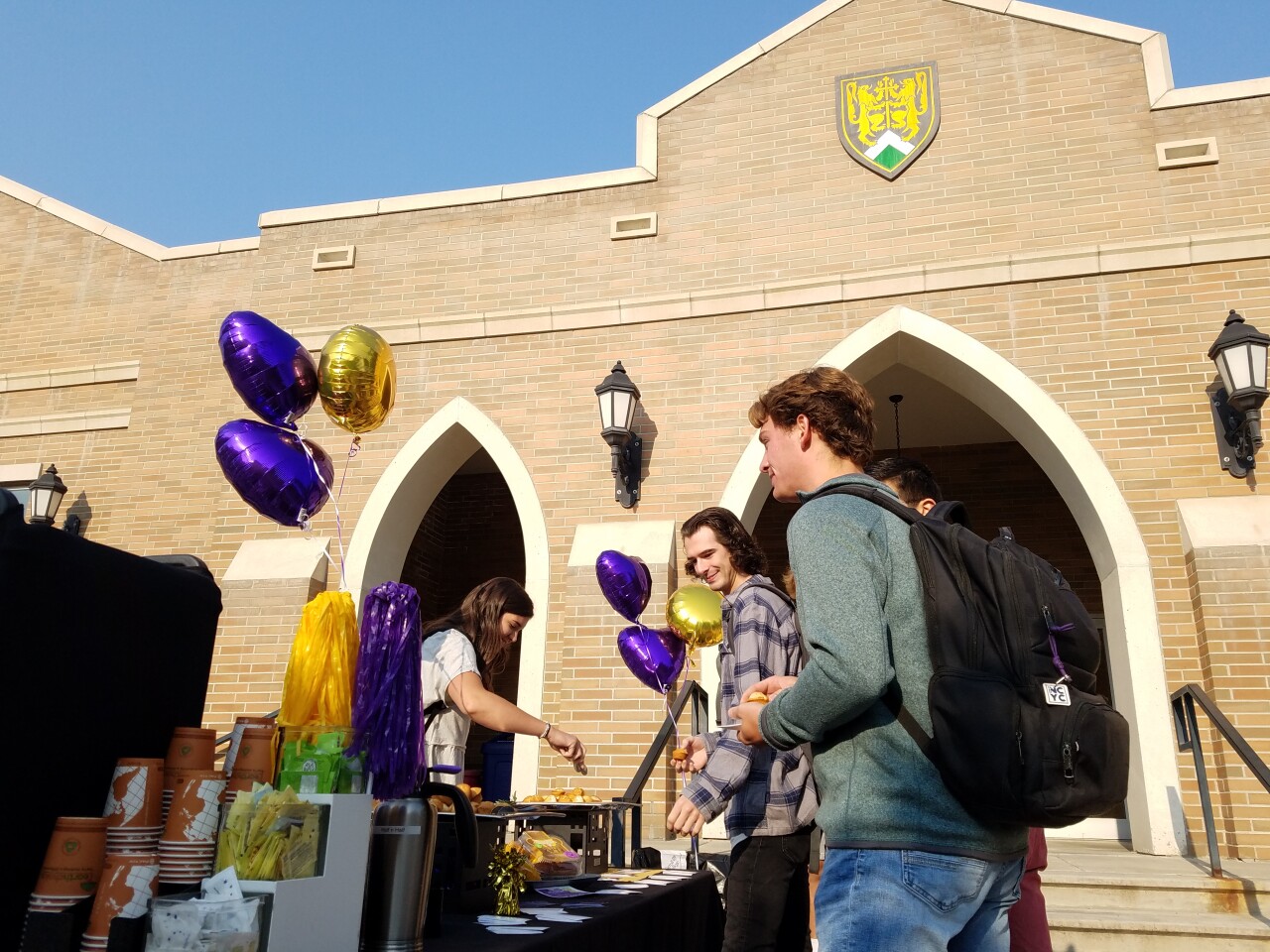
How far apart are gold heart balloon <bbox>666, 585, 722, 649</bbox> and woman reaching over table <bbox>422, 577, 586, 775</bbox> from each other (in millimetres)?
1454

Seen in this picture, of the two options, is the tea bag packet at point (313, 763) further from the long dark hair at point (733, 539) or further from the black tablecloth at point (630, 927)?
the long dark hair at point (733, 539)

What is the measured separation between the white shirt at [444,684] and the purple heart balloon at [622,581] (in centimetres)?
292

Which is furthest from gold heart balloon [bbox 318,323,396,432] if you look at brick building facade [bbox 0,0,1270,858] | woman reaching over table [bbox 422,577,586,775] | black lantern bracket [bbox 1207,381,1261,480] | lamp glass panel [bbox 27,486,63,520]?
lamp glass panel [bbox 27,486,63,520]

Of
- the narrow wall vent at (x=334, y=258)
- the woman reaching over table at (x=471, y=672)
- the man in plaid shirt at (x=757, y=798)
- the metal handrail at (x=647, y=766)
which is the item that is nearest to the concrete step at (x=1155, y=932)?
the metal handrail at (x=647, y=766)

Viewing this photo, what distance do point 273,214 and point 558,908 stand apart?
30.1ft

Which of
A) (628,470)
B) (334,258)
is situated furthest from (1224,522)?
(334,258)

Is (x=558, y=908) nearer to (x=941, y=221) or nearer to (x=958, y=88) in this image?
(x=941, y=221)

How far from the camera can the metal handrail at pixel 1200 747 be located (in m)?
4.84

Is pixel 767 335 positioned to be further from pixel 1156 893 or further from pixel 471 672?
pixel 471 672

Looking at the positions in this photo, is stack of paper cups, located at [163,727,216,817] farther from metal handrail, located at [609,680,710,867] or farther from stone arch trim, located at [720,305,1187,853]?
stone arch trim, located at [720,305,1187,853]

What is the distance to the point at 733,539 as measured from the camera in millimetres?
3193

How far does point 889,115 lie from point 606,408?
12.7 feet

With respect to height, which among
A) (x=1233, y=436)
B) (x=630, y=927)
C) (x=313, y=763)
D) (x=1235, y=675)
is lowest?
(x=630, y=927)

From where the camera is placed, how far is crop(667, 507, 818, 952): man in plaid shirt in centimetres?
258
